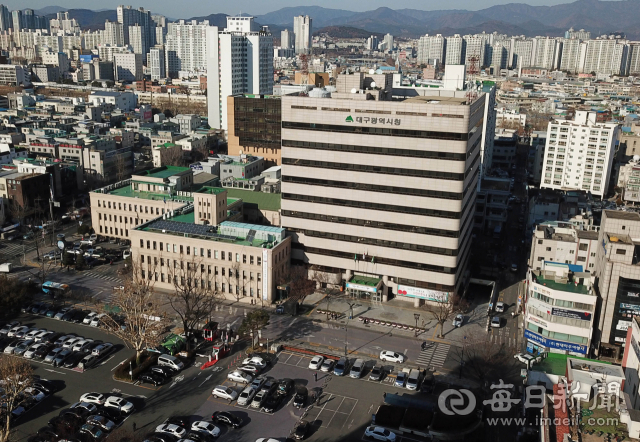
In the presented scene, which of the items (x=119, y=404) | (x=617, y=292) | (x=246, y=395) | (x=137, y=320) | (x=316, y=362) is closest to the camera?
(x=119, y=404)

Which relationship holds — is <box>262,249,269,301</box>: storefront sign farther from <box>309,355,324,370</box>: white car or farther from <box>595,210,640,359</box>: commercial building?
<box>595,210,640,359</box>: commercial building

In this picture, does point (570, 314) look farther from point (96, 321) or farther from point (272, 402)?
point (96, 321)

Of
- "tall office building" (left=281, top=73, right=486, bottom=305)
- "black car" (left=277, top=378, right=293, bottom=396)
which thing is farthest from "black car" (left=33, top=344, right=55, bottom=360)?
"tall office building" (left=281, top=73, right=486, bottom=305)

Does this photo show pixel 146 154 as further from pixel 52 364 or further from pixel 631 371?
pixel 631 371

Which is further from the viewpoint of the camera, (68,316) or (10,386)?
(68,316)

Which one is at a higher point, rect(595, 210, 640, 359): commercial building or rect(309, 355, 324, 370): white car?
rect(595, 210, 640, 359): commercial building

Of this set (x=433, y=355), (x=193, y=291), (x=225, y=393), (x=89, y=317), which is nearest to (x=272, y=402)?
(x=225, y=393)
